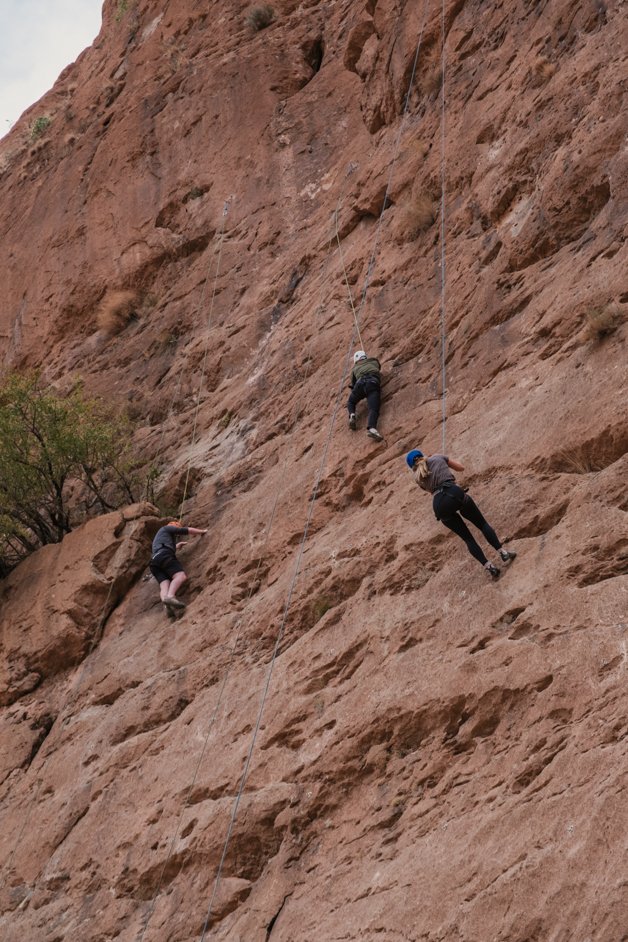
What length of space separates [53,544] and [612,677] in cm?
981

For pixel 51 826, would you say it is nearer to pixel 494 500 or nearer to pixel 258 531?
pixel 258 531

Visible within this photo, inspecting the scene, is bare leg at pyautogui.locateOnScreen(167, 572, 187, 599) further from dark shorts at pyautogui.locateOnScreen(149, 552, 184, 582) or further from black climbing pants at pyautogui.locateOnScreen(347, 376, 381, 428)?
black climbing pants at pyautogui.locateOnScreen(347, 376, 381, 428)

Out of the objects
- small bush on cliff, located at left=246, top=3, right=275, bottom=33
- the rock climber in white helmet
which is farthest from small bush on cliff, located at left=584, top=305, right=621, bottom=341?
small bush on cliff, located at left=246, top=3, right=275, bottom=33

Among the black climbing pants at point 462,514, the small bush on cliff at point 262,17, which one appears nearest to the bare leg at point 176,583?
the black climbing pants at point 462,514

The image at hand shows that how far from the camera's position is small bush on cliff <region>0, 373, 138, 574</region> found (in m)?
15.3

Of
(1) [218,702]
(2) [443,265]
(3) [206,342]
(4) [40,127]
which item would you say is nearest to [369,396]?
(2) [443,265]

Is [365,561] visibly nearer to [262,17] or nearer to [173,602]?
[173,602]

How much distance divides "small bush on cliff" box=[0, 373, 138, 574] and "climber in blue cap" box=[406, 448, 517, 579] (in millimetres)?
7495

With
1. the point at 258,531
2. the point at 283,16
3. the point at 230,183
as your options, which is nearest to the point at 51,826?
the point at 258,531

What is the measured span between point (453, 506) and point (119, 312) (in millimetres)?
12868

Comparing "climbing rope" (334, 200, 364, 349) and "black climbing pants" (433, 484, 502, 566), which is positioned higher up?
"climbing rope" (334, 200, 364, 349)

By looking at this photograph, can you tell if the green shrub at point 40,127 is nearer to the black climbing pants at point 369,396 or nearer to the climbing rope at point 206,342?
the climbing rope at point 206,342

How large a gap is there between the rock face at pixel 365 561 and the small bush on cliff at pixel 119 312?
3.6 inches

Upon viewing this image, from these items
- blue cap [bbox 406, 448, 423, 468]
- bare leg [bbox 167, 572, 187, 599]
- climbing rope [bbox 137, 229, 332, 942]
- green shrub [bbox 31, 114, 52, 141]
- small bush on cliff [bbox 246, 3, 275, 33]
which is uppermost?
green shrub [bbox 31, 114, 52, 141]
